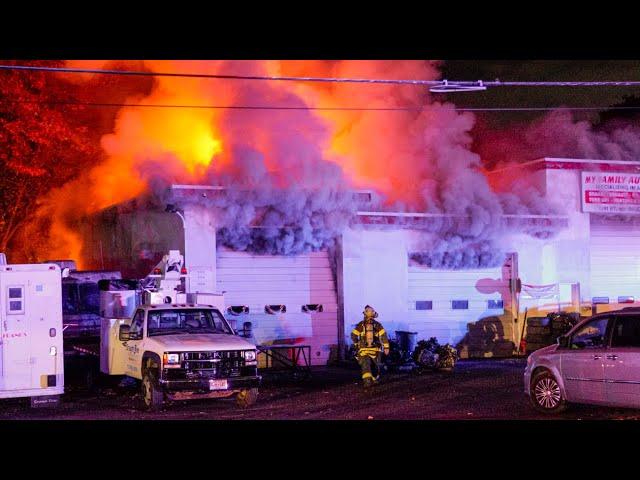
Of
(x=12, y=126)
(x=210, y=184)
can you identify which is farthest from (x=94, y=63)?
(x=210, y=184)

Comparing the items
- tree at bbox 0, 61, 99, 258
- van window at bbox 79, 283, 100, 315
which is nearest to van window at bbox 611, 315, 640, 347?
van window at bbox 79, 283, 100, 315

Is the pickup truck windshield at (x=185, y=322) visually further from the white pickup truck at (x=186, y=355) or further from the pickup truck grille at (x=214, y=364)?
the pickup truck grille at (x=214, y=364)

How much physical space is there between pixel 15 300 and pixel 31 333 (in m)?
0.60

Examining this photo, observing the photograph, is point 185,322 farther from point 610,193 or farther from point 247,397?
point 610,193

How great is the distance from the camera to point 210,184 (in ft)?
65.8

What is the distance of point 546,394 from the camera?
13.3 metres

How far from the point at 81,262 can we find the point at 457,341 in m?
13.2

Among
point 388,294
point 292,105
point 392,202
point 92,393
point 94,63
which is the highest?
point 94,63

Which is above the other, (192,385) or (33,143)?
(33,143)

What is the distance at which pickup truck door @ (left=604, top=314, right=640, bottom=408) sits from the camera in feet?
39.0

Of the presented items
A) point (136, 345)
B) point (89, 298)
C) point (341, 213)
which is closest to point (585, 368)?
point (136, 345)

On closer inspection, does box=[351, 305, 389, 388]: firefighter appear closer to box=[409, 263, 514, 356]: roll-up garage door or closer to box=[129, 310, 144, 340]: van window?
box=[129, 310, 144, 340]: van window

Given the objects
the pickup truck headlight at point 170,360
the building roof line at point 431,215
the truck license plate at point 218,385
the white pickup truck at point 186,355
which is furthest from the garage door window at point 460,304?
the pickup truck headlight at point 170,360
